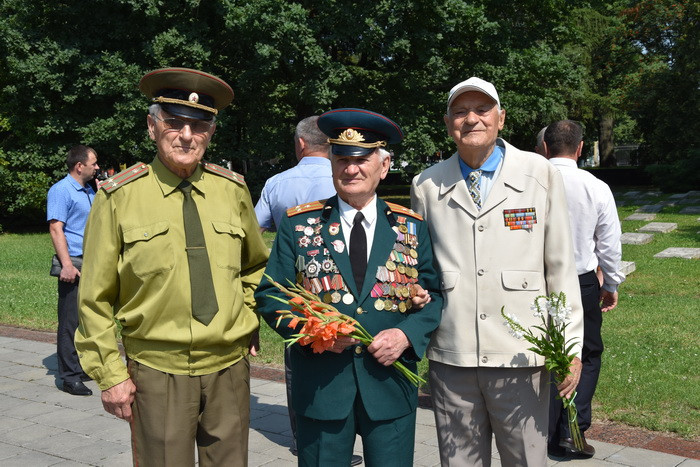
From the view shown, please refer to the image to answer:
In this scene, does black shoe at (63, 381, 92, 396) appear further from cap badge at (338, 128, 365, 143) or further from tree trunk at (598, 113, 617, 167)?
tree trunk at (598, 113, 617, 167)

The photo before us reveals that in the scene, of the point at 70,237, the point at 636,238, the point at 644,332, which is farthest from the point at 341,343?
the point at 636,238

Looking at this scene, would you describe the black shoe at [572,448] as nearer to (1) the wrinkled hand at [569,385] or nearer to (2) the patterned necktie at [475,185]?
(1) the wrinkled hand at [569,385]

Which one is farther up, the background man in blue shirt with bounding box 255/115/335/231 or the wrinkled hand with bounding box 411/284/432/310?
the background man in blue shirt with bounding box 255/115/335/231

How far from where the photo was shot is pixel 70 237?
7.09 meters

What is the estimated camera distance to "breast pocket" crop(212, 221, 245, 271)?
335cm

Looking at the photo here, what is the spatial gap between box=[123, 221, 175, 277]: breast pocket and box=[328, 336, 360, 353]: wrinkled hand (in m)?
0.81

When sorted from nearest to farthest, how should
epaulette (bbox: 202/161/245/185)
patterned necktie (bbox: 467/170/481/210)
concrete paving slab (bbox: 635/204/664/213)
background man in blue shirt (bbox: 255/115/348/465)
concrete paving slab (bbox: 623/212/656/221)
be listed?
patterned necktie (bbox: 467/170/481/210) → epaulette (bbox: 202/161/245/185) → background man in blue shirt (bbox: 255/115/348/465) → concrete paving slab (bbox: 623/212/656/221) → concrete paving slab (bbox: 635/204/664/213)

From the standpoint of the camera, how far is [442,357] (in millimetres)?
3408

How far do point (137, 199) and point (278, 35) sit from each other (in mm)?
16924

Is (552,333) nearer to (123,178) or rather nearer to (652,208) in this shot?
(123,178)

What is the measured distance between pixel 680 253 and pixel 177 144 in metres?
A: 12.8

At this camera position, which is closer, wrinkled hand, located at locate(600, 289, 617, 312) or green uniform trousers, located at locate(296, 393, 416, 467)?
green uniform trousers, located at locate(296, 393, 416, 467)

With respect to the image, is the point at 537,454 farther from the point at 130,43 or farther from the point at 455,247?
the point at 130,43

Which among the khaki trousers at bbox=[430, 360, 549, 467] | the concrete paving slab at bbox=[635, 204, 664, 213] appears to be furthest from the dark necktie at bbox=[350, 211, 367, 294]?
the concrete paving slab at bbox=[635, 204, 664, 213]
